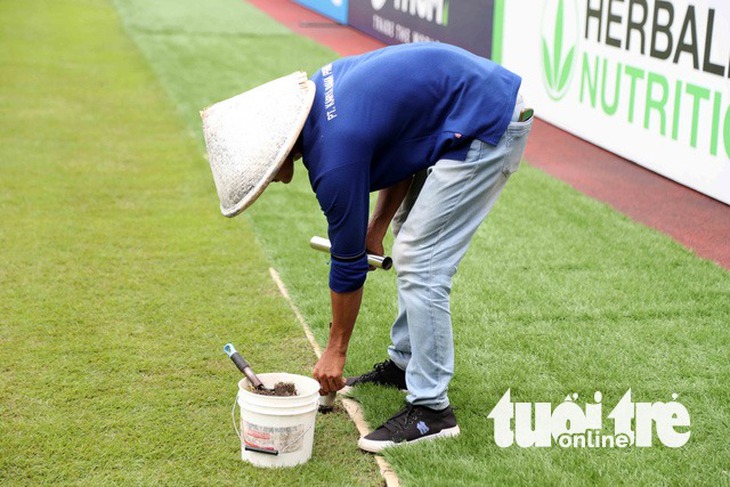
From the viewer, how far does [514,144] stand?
13.4 ft

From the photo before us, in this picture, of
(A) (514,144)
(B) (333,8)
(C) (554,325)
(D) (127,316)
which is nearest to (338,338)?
(A) (514,144)

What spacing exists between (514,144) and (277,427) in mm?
1515

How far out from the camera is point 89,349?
5277 millimetres

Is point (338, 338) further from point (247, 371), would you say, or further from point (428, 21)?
point (428, 21)

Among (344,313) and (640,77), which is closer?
(344,313)

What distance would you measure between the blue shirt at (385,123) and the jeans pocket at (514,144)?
0.26ft

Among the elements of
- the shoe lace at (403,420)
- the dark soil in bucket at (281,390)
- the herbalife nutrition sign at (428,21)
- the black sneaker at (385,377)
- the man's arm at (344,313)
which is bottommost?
the herbalife nutrition sign at (428,21)

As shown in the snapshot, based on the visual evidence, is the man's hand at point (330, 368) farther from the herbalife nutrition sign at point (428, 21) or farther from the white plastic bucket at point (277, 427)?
the herbalife nutrition sign at point (428, 21)

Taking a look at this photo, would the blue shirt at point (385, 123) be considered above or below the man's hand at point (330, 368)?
above

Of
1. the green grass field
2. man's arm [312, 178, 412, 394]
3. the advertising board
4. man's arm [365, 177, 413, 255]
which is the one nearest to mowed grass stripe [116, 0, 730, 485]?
the green grass field

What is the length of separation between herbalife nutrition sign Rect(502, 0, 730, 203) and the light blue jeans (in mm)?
4391

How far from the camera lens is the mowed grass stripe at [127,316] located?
420cm

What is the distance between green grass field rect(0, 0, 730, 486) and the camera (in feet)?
13.6

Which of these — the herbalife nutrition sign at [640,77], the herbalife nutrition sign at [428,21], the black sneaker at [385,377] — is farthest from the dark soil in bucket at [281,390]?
the herbalife nutrition sign at [428,21]
